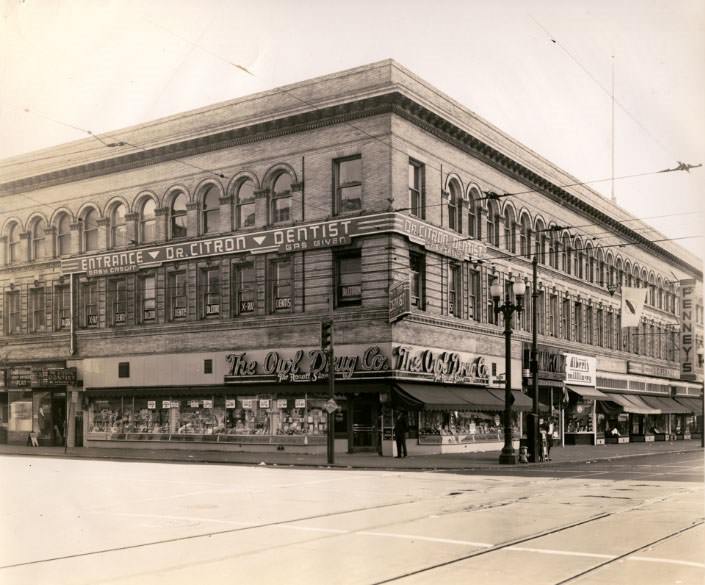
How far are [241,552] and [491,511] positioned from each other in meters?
5.65

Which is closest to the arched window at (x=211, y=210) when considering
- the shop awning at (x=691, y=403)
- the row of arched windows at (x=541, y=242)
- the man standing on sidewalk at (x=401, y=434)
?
the row of arched windows at (x=541, y=242)

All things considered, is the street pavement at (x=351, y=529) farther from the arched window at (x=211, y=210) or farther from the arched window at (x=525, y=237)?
the arched window at (x=525, y=237)

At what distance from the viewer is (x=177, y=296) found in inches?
1537

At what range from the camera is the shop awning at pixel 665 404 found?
56656mm

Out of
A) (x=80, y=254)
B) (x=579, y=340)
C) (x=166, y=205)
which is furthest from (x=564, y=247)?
(x=80, y=254)

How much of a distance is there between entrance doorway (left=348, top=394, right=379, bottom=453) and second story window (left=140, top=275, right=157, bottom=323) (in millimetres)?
10976

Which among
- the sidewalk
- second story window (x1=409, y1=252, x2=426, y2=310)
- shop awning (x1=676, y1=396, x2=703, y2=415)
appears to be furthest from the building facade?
shop awning (x1=676, y1=396, x2=703, y2=415)

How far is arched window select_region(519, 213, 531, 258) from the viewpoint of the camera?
4306 cm

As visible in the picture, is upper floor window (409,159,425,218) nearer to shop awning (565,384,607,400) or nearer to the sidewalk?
the sidewalk

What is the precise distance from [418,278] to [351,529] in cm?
2249

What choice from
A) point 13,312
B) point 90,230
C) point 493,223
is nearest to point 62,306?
point 13,312

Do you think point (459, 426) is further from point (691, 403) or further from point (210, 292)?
point (691, 403)

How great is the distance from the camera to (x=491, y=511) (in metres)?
15.1

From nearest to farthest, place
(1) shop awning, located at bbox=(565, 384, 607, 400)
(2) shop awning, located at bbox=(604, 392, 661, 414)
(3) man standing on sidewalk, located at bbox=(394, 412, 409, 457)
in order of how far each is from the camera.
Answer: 1. (3) man standing on sidewalk, located at bbox=(394, 412, 409, 457)
2. (1) shop awning, located at bbox=(565, 384, 607, 400)
3. (2) shop awning, located at bbox=(604, 392, 661, 414)
